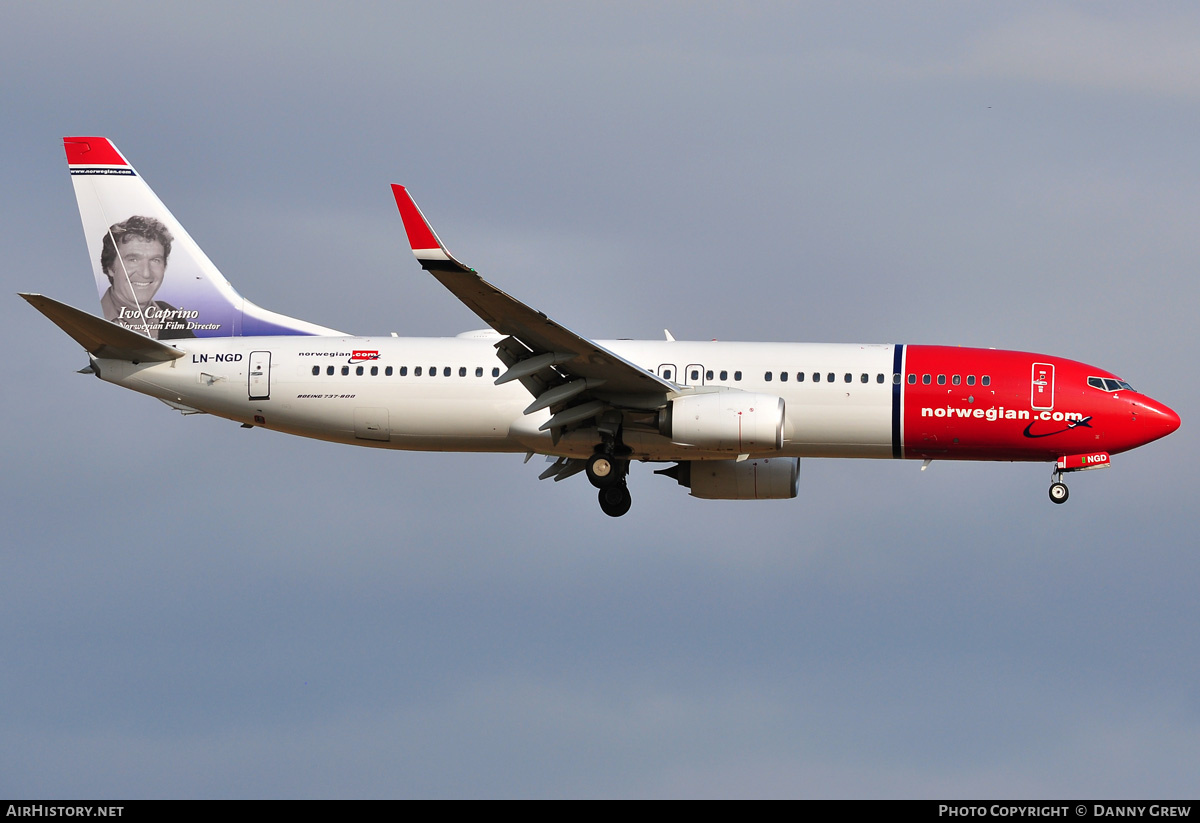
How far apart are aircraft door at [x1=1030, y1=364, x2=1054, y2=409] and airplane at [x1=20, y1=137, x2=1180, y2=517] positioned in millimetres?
35

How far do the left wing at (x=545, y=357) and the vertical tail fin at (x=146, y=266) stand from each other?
273 inches

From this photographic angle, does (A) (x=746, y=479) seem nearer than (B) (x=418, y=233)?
No

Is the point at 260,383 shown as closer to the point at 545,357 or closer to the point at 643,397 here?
the point at 545,357

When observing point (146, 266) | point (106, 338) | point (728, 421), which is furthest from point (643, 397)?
point (146, 266)

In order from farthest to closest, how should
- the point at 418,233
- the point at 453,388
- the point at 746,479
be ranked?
the point at 746,479 < the point at 453,388 < the point at 418,233

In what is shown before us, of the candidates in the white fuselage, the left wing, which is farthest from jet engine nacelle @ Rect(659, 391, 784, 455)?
the white fuselage

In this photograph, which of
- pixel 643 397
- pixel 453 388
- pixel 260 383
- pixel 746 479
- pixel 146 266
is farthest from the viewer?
pixel 146 266

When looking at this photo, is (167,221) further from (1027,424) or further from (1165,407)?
(1165,407)

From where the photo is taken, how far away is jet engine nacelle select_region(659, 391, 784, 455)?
39.7m

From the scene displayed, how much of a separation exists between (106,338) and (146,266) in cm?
382

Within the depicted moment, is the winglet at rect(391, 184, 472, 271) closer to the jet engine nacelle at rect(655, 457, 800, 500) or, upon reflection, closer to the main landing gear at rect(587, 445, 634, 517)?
the main landing gear at rect(587, 445, 634, 517)

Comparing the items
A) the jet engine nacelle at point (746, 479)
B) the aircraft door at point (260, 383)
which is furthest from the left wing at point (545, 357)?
the aircraft door at point (260, 383)

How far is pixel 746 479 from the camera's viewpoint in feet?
146

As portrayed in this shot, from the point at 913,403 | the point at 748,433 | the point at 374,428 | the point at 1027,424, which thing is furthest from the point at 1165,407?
the point at 374,428
